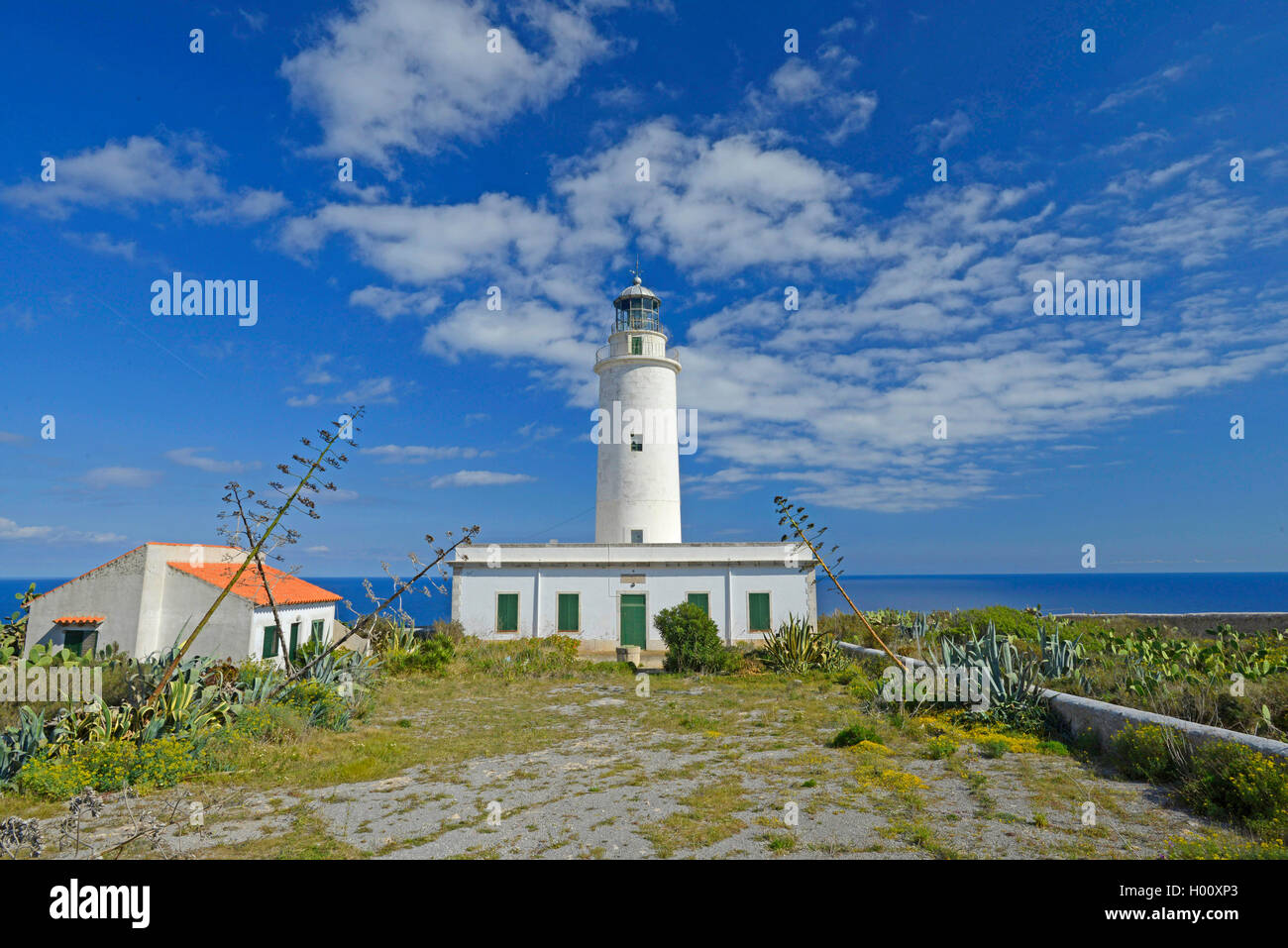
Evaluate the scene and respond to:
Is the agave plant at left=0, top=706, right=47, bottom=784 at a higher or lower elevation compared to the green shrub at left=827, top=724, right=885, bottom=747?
higher

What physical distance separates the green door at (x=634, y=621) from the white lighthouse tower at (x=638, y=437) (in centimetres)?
294

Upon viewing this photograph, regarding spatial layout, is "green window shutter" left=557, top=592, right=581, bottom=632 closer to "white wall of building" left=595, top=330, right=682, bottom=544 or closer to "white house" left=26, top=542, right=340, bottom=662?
"white wall of building" left=595, top=330, right=682, bottom=544

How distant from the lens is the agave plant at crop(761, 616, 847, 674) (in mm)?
16297

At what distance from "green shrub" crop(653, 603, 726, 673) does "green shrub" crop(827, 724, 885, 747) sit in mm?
7902

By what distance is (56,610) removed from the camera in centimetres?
1412

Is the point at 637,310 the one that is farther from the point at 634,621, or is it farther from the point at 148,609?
the point at 148,609

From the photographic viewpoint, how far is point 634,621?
798 inches

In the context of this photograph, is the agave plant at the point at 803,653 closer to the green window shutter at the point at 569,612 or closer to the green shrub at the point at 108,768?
the green window shutter at the point at 569,612

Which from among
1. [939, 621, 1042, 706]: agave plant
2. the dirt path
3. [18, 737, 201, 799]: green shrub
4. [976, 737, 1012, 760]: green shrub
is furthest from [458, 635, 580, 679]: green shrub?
[976, 737, 1012, 760]: green shrub

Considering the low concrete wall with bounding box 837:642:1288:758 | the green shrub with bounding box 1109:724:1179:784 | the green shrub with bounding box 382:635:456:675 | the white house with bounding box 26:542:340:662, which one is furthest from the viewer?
the green shrub with bounding box 382:635:456:675

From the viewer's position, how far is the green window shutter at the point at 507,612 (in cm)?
2028

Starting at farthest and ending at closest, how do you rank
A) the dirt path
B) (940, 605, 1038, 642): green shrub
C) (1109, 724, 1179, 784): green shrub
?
(940, 605, 1038, 642): green shrub, (1109, 724, 1179, 784): green shrub, the dirt path

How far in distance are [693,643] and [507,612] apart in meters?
6.24

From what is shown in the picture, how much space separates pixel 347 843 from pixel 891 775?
17.9 feet
